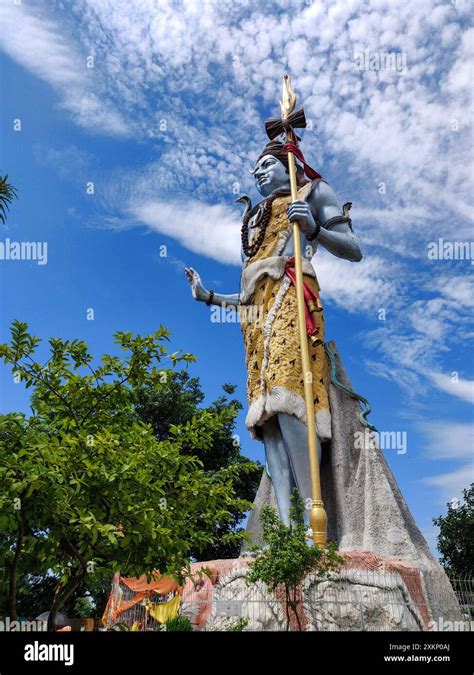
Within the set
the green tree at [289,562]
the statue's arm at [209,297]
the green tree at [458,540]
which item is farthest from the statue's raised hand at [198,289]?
the green tree at [458,540]

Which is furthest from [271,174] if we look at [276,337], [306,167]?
[276,337]

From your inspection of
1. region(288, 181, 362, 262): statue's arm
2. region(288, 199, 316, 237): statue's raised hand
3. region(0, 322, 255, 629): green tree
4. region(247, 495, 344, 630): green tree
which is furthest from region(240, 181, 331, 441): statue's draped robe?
region(0, 322, 255, 629): green tree

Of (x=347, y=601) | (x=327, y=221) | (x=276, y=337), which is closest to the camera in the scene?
(x=347, y=601)

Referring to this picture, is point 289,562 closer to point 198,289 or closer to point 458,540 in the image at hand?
point 198,289

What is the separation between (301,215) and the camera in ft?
26.8

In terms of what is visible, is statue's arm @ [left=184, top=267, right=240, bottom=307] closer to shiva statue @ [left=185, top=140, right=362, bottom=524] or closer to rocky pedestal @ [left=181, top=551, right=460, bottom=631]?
shiva statue @ [left=185, top=140, right=362, bottom=524]

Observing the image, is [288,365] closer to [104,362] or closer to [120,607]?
[104,362]

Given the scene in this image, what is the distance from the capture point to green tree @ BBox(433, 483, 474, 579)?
68.6 ft

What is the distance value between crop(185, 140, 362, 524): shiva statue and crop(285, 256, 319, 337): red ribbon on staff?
0.01 meters

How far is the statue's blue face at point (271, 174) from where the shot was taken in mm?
9461

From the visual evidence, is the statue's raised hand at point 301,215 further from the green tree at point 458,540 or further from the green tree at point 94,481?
the green tree at point 458,540

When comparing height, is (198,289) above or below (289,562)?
above

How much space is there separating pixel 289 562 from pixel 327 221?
498 cm

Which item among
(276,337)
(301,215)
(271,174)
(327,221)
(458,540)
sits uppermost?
(271,174)
